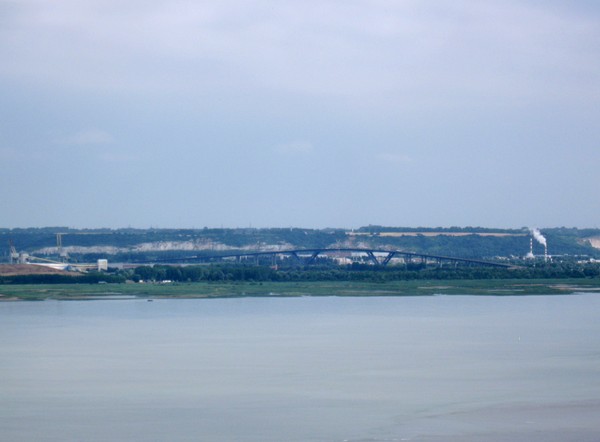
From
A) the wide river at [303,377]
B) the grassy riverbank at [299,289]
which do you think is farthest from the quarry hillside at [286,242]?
the wide river at [303,377]

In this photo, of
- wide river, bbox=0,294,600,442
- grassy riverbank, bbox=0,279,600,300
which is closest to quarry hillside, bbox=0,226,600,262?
grassy riverbank, bbox=0,279,600,300

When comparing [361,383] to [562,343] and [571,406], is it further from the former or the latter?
[562,343]

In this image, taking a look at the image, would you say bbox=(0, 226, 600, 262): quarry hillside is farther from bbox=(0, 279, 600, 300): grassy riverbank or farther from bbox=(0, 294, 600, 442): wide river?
bbox=(0, 294, 600, 442): wide river

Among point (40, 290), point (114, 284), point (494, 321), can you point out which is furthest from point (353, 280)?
point (494, 321)

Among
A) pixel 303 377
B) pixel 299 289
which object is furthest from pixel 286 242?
pixel 303 377

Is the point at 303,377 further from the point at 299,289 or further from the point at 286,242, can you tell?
the point at 286,242

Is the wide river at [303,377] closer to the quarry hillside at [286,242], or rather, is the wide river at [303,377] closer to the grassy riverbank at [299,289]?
the grassy riverbank at [299,289]
